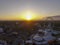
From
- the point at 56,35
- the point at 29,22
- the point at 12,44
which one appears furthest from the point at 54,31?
the point at 12,44

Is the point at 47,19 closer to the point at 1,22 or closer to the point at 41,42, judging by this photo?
the point at 41,42

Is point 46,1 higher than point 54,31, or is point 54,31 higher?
point 46,1

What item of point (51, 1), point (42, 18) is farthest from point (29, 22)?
point (51, 1)

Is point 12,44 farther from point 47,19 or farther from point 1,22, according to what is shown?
point 47,19

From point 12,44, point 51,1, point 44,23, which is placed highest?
point 51,1

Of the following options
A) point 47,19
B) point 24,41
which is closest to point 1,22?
point 24,41

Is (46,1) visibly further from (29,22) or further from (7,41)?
(7,41)

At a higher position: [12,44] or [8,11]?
[8,11]
